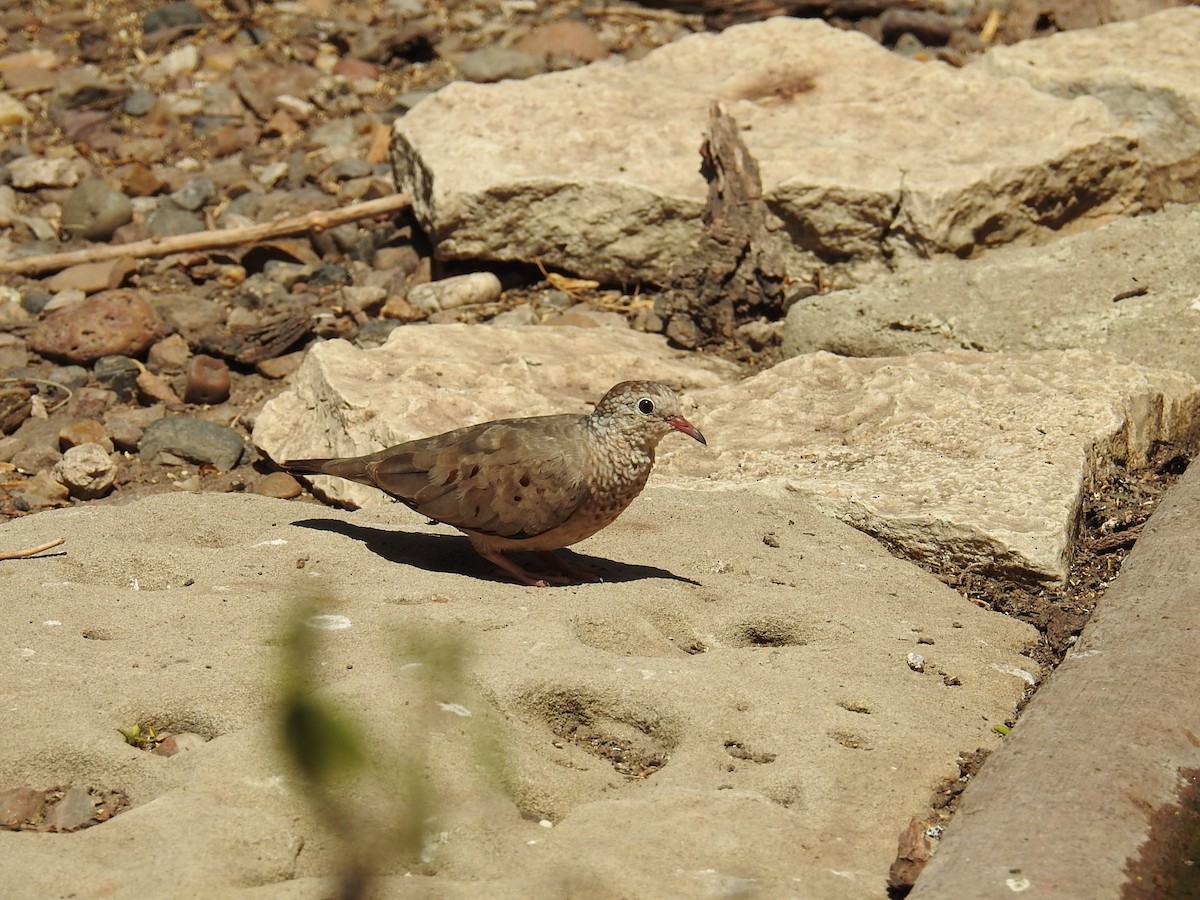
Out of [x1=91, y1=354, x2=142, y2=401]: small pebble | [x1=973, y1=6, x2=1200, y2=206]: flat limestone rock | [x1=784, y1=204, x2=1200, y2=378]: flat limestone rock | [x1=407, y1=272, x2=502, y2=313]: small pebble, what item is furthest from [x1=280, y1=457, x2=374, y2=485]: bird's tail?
[x1=973, y1=6, x2=1200, y2=206]: flat limestone rock

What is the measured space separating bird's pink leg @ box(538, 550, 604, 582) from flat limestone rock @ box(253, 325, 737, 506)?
3.57 ft

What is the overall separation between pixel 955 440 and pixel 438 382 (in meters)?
2.55

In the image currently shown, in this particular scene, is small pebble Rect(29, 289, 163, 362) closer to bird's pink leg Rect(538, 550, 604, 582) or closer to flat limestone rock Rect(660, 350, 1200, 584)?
flat limestone rock Rect(660, 350, 1200, 584)

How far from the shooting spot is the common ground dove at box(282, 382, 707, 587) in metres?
5.54

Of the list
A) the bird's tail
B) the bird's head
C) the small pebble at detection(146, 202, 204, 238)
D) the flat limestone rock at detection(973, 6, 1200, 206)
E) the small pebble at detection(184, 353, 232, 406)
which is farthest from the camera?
the small pebble at detection(146, 202, 204, 238)

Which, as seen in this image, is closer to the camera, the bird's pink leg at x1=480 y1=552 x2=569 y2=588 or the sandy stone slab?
the sandy stone slab

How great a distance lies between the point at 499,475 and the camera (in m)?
5.61

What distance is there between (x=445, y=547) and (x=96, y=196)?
18.5 feet

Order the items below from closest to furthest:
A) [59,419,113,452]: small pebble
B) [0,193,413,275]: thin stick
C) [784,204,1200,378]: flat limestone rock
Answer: [784,204,1200,378]: flat limestone rock → [59,419,113,452]: small pebble → [0,193,413,275]: thin stick

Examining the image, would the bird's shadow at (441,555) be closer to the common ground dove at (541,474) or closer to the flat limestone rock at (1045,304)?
the common ground dove at (541,474)

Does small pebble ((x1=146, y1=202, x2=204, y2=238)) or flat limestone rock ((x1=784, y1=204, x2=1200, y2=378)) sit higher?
flat limestone rock ((x1=784, y1=204, x2=1200, y2=378))

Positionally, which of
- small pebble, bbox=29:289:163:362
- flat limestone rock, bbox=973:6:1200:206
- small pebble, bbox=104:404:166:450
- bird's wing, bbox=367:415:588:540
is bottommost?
small pebble, bbox=104:404:166:450

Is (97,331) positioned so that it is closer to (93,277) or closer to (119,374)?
(119,374)

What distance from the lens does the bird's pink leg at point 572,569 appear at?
19.1 feet
